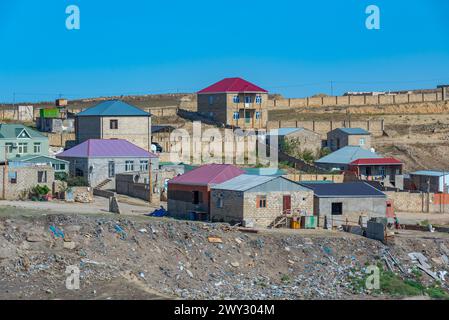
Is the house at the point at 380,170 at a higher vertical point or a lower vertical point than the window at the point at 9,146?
lower

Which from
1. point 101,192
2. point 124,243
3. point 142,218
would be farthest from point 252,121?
point 124,243

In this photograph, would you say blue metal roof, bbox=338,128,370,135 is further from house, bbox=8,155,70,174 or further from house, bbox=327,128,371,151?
house, bbox=8,155,70,174

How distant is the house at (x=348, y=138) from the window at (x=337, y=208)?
25078 millimetres

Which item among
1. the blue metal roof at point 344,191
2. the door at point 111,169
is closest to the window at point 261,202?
the blue metal roof at point 344,191

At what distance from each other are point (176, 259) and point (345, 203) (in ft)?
36.6

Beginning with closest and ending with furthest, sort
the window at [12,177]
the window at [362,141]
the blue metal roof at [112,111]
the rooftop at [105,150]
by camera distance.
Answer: the window at [12,177] < the rooftop at [105,150] < the blue metal roof at [112,111] < the window at [362,141]

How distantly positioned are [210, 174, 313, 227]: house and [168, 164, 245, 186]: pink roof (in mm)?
1123

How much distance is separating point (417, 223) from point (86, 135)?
23.3 metres

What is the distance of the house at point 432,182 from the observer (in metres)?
55.5

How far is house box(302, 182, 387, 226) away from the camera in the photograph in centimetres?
4296

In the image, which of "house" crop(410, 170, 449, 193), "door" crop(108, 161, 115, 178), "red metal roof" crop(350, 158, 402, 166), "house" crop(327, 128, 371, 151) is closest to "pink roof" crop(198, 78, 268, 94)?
"house" crop(327, 128, 371, 151)

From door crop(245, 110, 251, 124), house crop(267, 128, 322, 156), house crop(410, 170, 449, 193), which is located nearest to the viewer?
house crop(410, 170, 449, 193)

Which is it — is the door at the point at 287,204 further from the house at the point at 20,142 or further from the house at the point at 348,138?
the house at the point at 348,138

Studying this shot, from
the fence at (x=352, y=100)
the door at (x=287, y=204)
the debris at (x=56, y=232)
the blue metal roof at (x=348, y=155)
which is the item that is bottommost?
the debris at (x=56, y=232)
